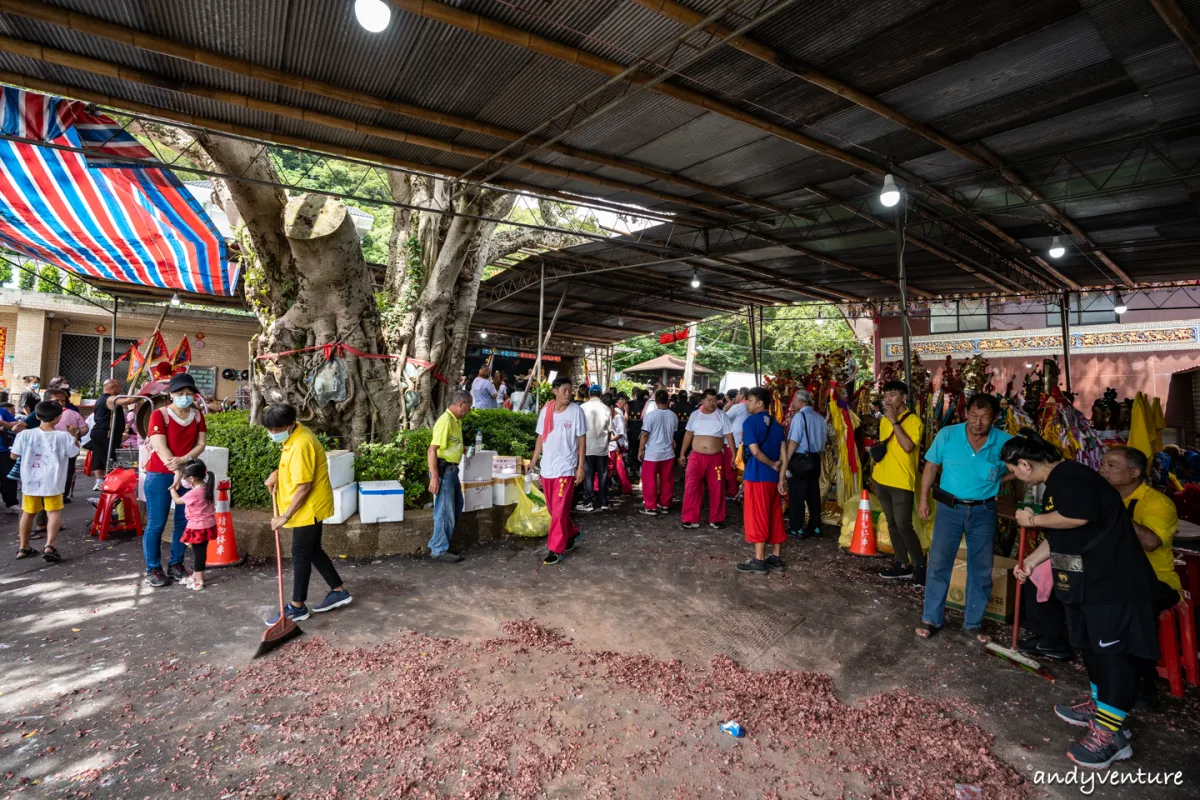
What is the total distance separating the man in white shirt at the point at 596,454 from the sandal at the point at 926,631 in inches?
180

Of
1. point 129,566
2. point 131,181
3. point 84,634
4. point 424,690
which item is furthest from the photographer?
point 131,181

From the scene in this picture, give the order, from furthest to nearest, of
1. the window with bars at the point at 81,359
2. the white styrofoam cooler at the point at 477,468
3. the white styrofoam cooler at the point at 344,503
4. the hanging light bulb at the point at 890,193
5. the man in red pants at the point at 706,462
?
the window with bars at the point at 81,359 < the man in red pants at the point at 706,462 < the hanging light bulb at the point at 890,193 < the white styrofoam cooler at the point at 477,468 < the white styrofoam cooler at the point at 344,503

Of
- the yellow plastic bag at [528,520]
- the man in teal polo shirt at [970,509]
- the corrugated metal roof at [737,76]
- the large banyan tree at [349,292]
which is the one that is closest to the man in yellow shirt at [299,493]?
the yellow plastic bag at [528,520]

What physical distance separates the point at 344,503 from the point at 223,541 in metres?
1.08

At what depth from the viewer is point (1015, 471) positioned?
3381mm

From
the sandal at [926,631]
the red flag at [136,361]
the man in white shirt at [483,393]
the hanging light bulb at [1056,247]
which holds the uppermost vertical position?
the hanging light bulb at [1056,247]


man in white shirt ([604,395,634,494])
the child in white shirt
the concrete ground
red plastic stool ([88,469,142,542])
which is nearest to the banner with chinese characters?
man in white shirt ([604,395,634,494])

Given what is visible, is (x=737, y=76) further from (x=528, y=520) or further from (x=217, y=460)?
(x=217, y=460)

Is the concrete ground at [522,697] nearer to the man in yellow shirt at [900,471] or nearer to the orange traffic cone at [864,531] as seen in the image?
the man in yellow shirt at [900,471]

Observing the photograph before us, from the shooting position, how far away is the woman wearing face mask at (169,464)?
193 inches

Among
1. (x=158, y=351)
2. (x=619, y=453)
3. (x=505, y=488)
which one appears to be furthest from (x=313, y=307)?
(x=158, y=351)

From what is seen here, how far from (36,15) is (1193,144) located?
1097 centimetres

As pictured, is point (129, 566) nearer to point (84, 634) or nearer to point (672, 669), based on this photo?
point (84, 634)

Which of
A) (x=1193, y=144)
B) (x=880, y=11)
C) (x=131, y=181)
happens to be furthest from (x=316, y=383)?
(x=1193, y=144)
